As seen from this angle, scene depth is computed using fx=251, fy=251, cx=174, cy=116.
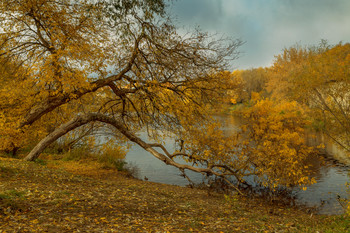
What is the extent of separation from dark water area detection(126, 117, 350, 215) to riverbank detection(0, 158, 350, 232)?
2145 mm

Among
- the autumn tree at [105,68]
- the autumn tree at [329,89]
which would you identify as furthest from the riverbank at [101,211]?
the autumn tree at [329,89]

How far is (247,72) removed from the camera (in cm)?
5919

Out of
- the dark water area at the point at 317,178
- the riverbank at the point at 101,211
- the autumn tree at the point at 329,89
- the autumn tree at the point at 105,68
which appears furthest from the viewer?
the autumn tree at the point at 329,89

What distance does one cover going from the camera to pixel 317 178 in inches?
547

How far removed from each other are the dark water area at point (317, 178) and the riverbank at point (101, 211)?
84.4 inches

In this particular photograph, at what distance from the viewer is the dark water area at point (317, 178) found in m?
10.8

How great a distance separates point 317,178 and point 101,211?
12.6 m

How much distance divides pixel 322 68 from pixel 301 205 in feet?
22.5

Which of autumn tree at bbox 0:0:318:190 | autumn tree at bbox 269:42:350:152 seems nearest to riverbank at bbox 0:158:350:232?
autumn tree at bbox 0:0:318:190

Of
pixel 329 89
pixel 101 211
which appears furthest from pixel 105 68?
pixel 329 89

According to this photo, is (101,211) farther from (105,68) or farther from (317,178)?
(317,178)

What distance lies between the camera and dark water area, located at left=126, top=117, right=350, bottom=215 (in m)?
10.8

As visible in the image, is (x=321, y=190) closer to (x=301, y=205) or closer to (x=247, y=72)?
(x=301, y=205)

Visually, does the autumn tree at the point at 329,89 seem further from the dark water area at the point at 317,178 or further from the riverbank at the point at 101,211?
the riverbank at the point at 101,211
